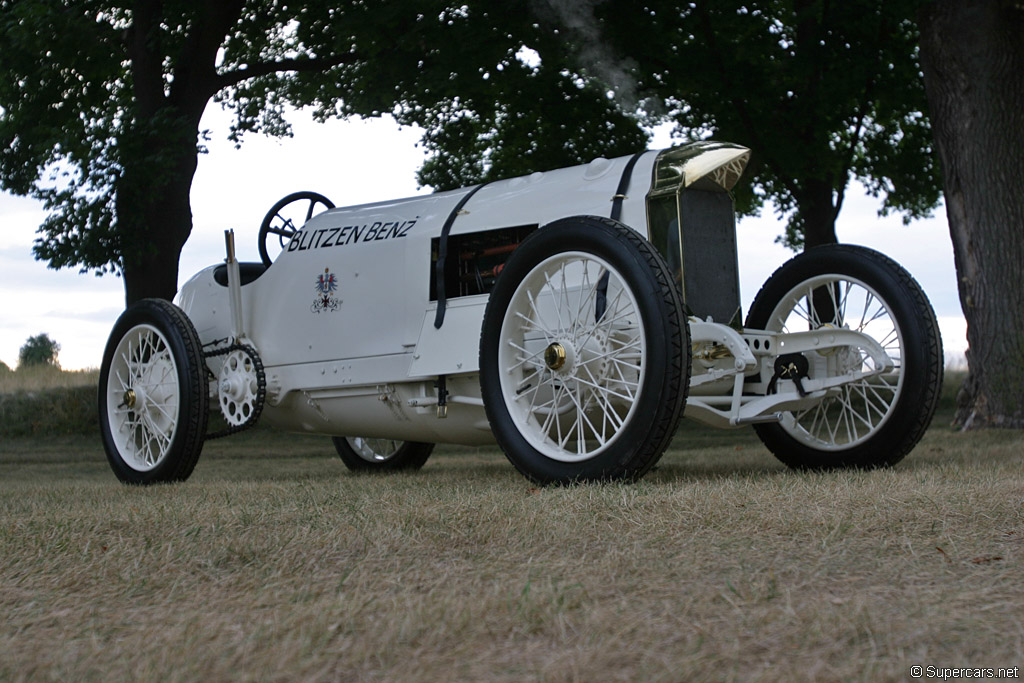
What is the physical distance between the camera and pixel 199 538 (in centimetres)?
359

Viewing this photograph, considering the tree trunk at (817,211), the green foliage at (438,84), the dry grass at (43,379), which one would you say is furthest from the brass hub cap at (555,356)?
the dry grass at (43,379)

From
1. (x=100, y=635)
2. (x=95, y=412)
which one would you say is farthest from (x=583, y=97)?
(x=100, y=635)

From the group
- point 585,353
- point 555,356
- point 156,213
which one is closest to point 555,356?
point 555,356

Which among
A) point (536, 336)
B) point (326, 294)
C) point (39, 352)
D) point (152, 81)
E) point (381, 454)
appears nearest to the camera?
point (536, 336)

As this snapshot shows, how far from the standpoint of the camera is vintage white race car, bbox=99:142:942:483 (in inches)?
191

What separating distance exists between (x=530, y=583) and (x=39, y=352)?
57.1 ft

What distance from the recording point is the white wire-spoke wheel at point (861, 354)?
17.5 feet

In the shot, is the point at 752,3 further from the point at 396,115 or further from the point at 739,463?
the point at 739,463

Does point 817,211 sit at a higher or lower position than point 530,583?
higher

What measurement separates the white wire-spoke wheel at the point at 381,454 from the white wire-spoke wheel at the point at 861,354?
2.77 metres

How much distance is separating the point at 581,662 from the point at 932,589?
3.68ft

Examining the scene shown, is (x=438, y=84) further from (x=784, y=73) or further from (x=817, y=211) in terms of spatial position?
(x=817, y=211)

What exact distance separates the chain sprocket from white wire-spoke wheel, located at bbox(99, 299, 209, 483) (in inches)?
8.2

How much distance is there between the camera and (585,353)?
195 inches
